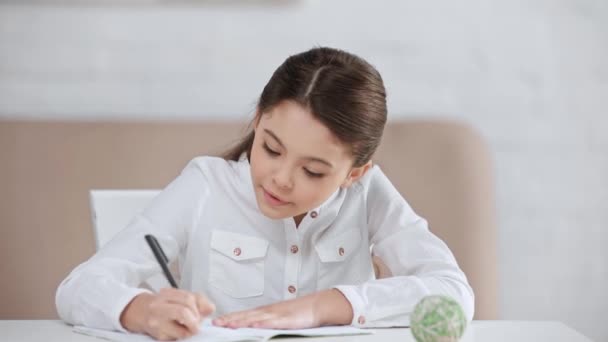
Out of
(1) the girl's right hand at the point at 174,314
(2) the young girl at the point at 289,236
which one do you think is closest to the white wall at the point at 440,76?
(2) the young girl at the point at 289,236

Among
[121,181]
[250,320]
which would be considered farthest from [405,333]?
[121,181]

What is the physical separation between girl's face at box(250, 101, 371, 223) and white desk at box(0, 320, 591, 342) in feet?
0.73

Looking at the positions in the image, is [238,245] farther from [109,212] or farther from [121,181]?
[121,181]

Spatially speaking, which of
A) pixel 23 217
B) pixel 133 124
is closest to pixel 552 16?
pixel 133 124

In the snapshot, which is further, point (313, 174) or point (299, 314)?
point (313, 174)

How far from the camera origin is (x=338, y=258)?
58.1 inches

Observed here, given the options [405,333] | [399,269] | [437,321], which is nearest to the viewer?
[437,321]

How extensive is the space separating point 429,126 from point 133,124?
69cm

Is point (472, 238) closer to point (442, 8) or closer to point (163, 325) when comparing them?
point (442, 8)

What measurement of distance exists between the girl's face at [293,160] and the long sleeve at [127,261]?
0.17 meters

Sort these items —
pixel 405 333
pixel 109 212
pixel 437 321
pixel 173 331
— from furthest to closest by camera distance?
pixel 109 212, pixel 405 333, pixel 173 331, pixel 437 321

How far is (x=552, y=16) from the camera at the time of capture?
2.24m

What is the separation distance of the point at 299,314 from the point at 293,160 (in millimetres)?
211

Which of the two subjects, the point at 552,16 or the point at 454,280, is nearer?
the point at 454,280
